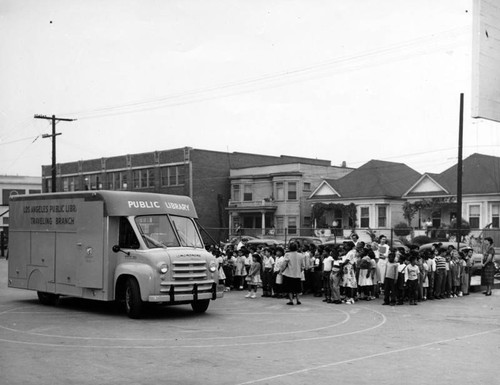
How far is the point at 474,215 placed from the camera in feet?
155

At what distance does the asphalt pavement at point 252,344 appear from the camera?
29.1 ft

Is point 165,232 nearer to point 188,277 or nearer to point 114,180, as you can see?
point 188,277

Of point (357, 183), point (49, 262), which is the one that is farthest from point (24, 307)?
point (357, 183)

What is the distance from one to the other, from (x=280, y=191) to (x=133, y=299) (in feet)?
148

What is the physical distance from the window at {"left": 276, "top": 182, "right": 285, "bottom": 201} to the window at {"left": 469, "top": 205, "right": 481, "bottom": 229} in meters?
17.5

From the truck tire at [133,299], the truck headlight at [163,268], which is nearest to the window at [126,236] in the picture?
the truck tire at [133,299]

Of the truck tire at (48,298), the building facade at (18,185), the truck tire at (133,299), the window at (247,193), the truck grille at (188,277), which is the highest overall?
the building facade at (18,185)

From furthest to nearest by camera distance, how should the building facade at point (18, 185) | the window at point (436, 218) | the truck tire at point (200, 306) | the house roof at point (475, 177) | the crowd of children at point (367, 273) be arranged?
the building facade at point (18, 185) < the window at point (436, 218) < the house roof at point (475, 177) < the crowd of children at point (367, 273) < the truck tire at point (200, 306)

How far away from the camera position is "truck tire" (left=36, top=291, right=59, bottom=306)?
58.3 ft

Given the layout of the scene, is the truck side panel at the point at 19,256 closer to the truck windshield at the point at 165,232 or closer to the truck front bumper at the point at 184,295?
the truck windshield at the point at 165,232

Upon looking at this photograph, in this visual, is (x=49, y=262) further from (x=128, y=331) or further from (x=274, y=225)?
(x=274, y=225)

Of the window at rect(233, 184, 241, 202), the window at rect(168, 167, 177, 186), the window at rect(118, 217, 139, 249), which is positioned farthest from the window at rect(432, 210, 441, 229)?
the window at rect(118, 217, 139, 249)

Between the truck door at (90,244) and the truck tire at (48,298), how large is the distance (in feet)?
6.57

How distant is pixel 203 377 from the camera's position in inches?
344
